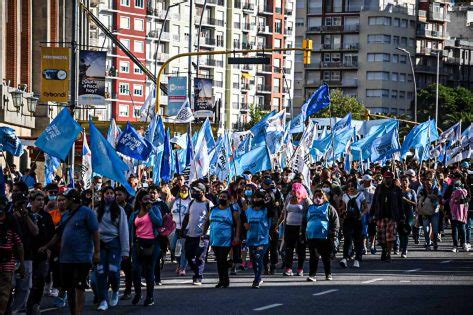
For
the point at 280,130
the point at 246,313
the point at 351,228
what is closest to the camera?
the point at 246,313

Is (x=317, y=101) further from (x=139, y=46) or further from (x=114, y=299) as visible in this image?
(x=139, y=46)

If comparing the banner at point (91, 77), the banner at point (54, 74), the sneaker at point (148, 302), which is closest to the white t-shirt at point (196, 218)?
the sneaker at point (148, 302)

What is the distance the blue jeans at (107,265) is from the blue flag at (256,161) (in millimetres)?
13692

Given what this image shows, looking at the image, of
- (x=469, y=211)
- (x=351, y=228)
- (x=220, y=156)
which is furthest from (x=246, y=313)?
(x=220, y=156)

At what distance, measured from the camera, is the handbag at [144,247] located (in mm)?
18641

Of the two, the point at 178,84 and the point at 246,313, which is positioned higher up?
the point at 178,84

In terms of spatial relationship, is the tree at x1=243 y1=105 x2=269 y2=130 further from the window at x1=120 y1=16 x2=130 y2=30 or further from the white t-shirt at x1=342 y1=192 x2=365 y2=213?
the white t-shirt at x1=342 y1=192 x2=365 y2=213

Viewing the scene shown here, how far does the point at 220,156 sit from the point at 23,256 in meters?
22.4

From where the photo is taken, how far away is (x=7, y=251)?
14758mm

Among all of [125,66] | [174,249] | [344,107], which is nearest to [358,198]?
[174,249]

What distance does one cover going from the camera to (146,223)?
61.7 ft

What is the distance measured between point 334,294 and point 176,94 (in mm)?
25151

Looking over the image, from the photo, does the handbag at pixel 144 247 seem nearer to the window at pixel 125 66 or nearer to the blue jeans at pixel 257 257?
the blue jeans at pixel 257 257

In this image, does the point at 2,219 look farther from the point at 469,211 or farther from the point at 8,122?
the point at 8,122
